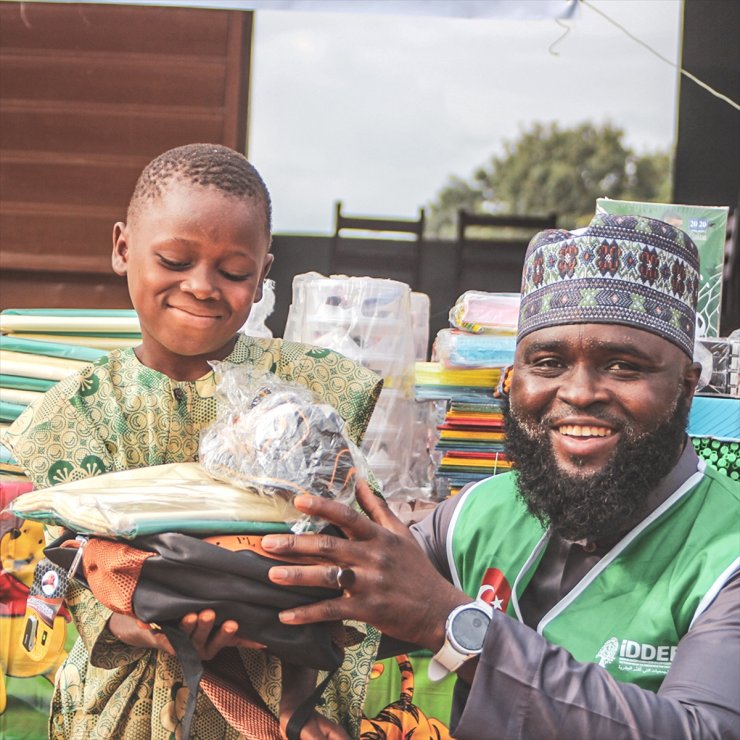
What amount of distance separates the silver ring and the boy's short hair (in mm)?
767

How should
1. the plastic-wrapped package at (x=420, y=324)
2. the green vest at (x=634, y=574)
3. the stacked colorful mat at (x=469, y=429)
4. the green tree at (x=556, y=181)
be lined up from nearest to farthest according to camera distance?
the green vest at (x=634, y=574) < the stacked colorful mat at (x=469, y=429) < the plastic-wrapped package at (x=420, y=324) < the green tree at (x=556, y=181)

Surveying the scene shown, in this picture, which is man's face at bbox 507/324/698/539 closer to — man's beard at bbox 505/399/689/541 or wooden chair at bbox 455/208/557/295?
man's beard at bbox 505/399/689/541

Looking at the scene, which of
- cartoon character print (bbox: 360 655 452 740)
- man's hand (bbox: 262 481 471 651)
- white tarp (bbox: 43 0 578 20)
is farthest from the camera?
white tarp (bbox: 43 0 578 20)

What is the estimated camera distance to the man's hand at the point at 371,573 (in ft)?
5.18

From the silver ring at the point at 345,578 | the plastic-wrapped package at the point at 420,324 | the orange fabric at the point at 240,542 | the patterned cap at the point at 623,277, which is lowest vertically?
the silver ring at the point at 345,578

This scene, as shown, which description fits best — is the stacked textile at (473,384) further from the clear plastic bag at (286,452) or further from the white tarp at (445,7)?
the clear plastic bag at (286,452)

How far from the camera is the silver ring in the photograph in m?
1.59

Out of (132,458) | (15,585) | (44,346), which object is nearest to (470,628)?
(132,458)

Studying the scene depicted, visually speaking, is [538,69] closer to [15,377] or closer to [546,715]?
[15,377]

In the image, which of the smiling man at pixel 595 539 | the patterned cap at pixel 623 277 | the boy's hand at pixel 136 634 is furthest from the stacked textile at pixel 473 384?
the boy's hand at pixel 136 634

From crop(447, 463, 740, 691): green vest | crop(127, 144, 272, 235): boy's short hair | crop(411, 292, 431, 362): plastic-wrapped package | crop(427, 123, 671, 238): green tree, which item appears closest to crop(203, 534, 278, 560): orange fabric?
crop(127, 144, 272, 235): boy's short hair

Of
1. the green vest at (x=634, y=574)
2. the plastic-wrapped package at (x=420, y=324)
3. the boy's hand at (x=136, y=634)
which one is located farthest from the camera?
the plastic-wrapped package at (x=420, y=324)

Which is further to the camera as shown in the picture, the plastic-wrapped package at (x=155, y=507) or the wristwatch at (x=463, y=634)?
the wristwatch at (x=463, y=634)

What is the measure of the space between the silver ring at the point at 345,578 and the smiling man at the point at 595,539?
Result: 0.36ft
